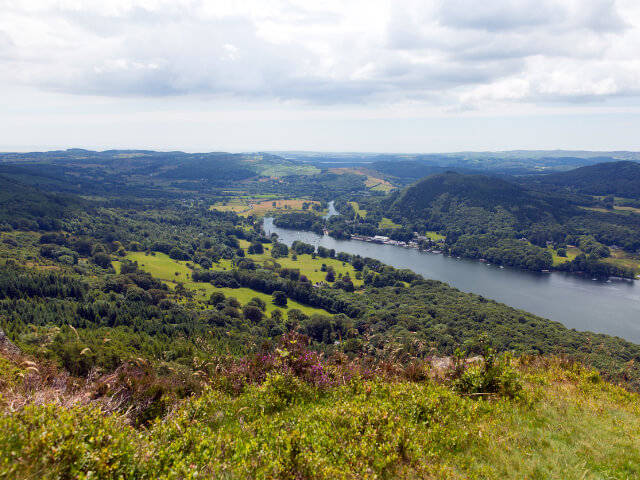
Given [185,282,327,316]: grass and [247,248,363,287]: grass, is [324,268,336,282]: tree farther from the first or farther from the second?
[185,282,327,316]: grass

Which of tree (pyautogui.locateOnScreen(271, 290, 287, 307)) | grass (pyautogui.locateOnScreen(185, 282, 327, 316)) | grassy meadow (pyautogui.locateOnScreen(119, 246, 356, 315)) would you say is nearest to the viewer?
grass (pyautogui.locateOnScreen(185, 282, 327, 316))

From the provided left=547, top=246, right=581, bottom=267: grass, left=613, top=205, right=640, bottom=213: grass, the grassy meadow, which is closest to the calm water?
left=547, top=246, right=581, bottom=267: grass

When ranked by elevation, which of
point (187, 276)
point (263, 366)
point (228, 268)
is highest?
point (263, 366)

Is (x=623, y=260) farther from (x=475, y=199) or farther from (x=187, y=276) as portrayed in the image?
(x=187, y=276)

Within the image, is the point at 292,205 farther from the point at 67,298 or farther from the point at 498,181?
the point at 67,298

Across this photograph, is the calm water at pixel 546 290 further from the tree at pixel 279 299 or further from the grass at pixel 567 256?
the tree at pixel 279 299

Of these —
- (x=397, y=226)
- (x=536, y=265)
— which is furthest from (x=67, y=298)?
(x=397, y=226)

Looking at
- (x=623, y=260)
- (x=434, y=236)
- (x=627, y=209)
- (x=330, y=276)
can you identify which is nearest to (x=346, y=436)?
(x=330, y=276)
